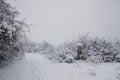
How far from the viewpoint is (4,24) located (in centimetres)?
588

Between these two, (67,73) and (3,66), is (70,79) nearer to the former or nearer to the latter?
(67,73)

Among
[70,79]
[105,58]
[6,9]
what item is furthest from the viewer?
[105,58]

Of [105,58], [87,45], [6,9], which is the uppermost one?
[6,9]

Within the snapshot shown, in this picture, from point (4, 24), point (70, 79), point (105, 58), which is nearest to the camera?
point (4, 24)

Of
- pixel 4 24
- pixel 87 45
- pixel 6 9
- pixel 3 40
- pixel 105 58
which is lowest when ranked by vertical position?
pixel 105 58

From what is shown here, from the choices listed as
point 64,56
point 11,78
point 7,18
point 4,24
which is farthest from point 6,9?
point 64,56

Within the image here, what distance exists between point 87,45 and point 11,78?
11518mm

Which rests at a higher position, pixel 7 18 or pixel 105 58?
pixel 7 18

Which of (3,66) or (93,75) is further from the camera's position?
(3,66)

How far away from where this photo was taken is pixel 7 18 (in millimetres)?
6727

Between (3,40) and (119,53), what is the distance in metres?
13.1

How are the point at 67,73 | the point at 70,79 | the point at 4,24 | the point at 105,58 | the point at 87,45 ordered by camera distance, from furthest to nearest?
the point at 87,45, the point at 105,58, the point at 67,73, the point at 70,79, the point at 4,24

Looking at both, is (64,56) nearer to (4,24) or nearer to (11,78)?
(11,78)

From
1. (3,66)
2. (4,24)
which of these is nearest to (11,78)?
(3,66)
